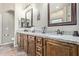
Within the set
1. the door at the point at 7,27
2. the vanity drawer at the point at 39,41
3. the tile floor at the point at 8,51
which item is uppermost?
the door at the point at 7,27

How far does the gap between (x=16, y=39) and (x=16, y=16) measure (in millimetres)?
316

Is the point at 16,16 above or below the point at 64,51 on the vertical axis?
above

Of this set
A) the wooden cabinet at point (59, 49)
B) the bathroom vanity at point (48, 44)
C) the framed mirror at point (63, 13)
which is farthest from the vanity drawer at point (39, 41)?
the framed mirror at point (63, 13)

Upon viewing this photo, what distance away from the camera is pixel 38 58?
1835 millimetres

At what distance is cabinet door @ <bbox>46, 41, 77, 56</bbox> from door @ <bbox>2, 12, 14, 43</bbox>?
525mm

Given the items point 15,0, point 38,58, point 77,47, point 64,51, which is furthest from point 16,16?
point 77,47

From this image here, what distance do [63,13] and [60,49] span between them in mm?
600

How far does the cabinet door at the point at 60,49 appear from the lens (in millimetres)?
1438

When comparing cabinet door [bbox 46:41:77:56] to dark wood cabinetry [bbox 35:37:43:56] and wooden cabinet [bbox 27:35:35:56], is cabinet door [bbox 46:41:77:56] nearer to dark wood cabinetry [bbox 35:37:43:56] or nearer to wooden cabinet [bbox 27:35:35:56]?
dark wood cabinetry [bbox 35:37:43:56]

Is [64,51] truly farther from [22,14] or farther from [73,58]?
[22,14]

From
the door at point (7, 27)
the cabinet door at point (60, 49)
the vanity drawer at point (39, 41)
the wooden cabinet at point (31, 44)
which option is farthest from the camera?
the wooden cabinet at point (31, 44)

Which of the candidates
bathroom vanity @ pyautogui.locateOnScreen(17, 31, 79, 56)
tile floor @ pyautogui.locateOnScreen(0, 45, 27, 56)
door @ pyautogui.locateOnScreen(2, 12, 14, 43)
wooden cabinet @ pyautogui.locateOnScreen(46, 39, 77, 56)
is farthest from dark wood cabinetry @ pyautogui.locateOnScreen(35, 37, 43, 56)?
door @ pyautogui.locateOnScreen(2, 12, 14, 43)

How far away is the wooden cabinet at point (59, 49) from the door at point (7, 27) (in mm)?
521

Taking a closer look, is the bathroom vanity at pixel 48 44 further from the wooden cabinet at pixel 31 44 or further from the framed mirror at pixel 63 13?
the framed mirror at pixel 63 13
